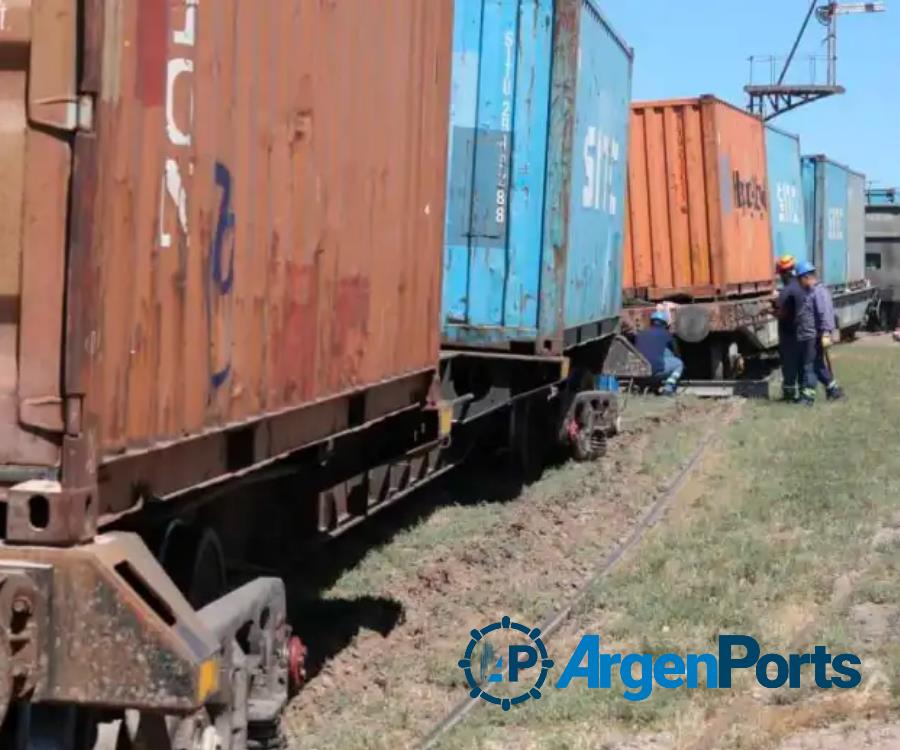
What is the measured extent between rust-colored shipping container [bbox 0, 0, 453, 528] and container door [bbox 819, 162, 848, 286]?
22758 millimetres

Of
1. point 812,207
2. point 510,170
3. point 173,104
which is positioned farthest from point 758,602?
point 812,207

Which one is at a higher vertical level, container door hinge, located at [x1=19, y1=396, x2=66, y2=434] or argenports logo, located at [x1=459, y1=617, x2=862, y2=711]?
container door hinge, located at [x1=19, y1=396, x2=66, y2=434]

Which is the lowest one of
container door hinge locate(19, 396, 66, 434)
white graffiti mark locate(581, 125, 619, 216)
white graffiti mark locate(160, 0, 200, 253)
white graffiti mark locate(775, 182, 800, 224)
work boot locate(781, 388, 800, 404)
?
work boot locate(781, 388, 800, 404)

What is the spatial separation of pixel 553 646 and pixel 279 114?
3.39 m

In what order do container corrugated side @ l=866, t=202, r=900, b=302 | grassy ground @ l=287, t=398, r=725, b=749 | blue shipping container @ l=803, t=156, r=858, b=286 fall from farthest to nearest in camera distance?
1. container corrugated side @ l=866, t=202, r=900, b=302
2. blue shipping container @ l=803, t=156, r=858, b=286
3. grassy ground @ l=287, t=398, r=725, b=749

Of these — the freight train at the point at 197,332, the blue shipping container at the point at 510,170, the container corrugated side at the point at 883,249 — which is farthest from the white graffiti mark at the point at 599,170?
the container corrugated side at the point at 883,249

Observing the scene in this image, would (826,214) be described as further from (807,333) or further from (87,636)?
(87,636)

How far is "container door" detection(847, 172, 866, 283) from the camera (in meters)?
30.6

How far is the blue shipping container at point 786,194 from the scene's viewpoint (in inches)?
870

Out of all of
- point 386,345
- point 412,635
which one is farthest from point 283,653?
point 412,635

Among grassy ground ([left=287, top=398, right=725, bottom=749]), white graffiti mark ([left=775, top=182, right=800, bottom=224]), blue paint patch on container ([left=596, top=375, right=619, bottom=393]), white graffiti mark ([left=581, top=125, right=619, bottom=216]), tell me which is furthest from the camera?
white graffiti mark ([left=775, top=182, right=800, bottom=224])

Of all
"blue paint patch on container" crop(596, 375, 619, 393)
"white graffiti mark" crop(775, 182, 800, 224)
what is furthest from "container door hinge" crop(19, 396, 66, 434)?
"white graffiti mark" crop(775, 182, 800, 224)

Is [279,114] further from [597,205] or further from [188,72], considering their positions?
[597,205]

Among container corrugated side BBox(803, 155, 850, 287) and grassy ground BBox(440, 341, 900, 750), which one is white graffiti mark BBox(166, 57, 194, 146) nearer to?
grassy ground BBox(440, 341, 900, 750)
